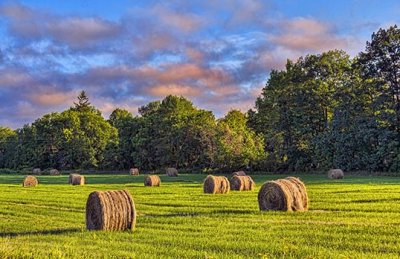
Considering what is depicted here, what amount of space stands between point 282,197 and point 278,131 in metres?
55.3

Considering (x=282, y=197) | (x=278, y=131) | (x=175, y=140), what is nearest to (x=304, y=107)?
(x=278, y=131)

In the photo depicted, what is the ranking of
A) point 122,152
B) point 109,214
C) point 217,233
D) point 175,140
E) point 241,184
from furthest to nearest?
1. point 122,152
2. point 175,140
3. point 241,184
4. point 109,214
5. point 217,233

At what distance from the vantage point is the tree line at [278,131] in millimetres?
61406

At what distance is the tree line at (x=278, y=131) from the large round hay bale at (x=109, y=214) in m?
45.8

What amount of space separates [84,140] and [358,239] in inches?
3633

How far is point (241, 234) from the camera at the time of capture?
1422 cm

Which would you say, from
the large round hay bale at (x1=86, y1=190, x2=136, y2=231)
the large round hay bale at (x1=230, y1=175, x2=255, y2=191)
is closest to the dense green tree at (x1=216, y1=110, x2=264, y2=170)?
the large round hay bale at (x1=230, y1=175, x2=255, y2=191)

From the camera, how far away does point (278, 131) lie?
2948 inches

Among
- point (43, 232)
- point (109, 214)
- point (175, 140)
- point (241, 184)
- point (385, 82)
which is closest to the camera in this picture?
point (43, 232)

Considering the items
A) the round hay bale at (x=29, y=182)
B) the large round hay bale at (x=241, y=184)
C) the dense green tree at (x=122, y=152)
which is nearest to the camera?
the large round hay bale at (x=241, y=184)

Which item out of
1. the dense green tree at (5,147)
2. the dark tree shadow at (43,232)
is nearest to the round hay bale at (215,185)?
the dark tree shadow at (43,232)

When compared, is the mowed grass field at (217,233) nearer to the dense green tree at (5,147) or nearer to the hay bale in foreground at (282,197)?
the hay bale in foreground at (282,197)

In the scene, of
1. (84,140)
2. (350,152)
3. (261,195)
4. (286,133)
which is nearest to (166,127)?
(84,140)

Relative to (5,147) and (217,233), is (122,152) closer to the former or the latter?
(5,147)
